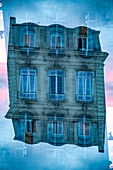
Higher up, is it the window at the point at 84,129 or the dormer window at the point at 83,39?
the dormer window at the point at 83,39

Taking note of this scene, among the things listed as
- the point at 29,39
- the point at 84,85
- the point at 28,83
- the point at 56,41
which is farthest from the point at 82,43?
the point at 28,83

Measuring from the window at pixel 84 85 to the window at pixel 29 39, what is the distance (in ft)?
4.68

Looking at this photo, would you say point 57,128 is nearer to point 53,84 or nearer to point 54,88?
point 54,88

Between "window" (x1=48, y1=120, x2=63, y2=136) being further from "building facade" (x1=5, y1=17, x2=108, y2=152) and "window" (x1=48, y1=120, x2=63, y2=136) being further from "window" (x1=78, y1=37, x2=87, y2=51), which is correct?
"window" (x1=78, y1=37, x2=87, y2=51)

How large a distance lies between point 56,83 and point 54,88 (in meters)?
0.14

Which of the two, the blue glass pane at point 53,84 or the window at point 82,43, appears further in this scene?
the window at point 82,43

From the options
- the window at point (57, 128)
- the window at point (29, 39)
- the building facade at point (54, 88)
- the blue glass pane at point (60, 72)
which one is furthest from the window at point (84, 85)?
the window at point (29, 39)

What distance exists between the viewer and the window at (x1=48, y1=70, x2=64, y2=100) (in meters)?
5.92

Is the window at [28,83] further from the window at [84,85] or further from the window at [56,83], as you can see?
the window at [84,85]

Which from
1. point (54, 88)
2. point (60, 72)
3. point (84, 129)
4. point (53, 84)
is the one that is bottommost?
point (84, 129)

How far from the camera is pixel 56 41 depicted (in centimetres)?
606

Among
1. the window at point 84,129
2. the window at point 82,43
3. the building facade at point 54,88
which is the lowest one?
the window at point 84,129

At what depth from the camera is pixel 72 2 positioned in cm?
610

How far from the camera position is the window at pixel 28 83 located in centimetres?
590
